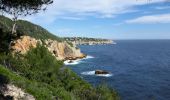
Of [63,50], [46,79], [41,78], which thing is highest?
[41,78]

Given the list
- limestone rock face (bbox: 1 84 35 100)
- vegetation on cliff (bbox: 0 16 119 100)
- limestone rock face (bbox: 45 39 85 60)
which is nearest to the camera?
limestone rock face (bbox: 1 84 35 100)

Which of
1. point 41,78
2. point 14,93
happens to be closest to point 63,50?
point 41,78

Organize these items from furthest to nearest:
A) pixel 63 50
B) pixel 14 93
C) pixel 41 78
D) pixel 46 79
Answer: pixel 63 50 → pixel 46 79 → pixel 41 78 → pixel 14 93

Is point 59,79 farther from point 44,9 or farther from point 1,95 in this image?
point 1,95

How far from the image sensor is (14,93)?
20.1m

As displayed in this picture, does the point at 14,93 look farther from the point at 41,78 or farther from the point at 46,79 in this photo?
the point at 46,79

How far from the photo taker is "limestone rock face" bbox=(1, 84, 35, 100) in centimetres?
1991

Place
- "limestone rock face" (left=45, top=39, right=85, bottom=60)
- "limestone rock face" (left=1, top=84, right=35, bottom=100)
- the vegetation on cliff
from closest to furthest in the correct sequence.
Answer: "limestone rock face" (left=1, top=84, right=35, bottom=100), the vegetation on cliff, "limestone rock face" (left=45, top=39, right=85, bottom=60)

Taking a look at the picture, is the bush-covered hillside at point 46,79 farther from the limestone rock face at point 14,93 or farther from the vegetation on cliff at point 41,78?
the limestone rock face at point 14,93

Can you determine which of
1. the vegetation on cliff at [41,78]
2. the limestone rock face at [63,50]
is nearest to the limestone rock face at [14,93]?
the vegetation on cliff at [41,78]

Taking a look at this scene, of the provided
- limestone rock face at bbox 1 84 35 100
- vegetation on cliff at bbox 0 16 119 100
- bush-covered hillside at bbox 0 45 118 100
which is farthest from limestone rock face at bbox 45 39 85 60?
limestone rock face at bbox 1 84 35 100

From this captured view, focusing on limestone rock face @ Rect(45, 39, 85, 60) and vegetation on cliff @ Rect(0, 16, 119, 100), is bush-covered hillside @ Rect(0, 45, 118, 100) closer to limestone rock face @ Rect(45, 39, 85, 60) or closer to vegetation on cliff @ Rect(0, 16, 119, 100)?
vegetation on cliff @ Rect(0, 16, 119, 100)

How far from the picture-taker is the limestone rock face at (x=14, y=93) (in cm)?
1991

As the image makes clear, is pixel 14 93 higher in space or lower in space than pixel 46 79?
higher
